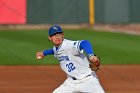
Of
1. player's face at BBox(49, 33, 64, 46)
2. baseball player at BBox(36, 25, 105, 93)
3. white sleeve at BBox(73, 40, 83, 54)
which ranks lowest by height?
baseball player at BBox(36, 25, 105, 93)

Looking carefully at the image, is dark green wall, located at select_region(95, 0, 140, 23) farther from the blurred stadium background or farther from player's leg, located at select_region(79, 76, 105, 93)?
player's leg, located at select_region(79, 76, 105, 93)

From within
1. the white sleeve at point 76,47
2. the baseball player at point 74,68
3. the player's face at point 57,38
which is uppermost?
the player's face at point 57,38

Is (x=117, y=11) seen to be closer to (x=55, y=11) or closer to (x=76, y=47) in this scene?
(x=55, y=11)

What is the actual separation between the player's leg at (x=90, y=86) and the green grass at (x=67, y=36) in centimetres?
873

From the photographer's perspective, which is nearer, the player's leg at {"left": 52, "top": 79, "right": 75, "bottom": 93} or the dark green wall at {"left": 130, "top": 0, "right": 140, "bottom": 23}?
the player's leg at {"left": 52, "top": 79, "right": 75, "bottom": 93}

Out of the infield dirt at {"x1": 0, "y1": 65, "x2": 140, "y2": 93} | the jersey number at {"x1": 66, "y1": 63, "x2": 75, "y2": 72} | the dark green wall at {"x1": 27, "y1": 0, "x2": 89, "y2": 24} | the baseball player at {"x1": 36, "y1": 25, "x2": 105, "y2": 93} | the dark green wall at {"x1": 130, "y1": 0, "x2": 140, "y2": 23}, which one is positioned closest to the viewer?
the baseball player at {"x1": 36, "y1": 25, "x2": 105, "y2": 93}

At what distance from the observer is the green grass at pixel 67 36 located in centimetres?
1694

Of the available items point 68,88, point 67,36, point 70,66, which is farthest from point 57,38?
point 67,36

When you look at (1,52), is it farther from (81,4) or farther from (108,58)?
(81,4)

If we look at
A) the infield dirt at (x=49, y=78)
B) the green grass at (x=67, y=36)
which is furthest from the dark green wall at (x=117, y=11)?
the infield dirt at (x=49, y=78)

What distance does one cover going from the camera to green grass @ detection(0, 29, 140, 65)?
16.9 meters

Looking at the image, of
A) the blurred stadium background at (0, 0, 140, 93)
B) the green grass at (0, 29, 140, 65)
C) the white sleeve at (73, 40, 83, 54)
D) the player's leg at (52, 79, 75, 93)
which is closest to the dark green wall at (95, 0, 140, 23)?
the blurred stadium background at (0, 0, 140, 93)

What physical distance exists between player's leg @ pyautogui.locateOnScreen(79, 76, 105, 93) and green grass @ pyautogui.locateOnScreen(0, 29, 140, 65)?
8733 mm

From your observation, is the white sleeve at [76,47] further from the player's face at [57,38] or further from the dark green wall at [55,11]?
the dark green wall at [55,11]
